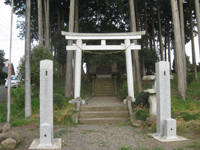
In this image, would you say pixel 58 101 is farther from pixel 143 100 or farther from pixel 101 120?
pixel 143 100

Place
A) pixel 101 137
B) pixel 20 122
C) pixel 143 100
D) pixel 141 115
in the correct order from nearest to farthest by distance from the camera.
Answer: pixel 101 137 → pixel 20 122 → pixel 141 115 → pixel 143 100

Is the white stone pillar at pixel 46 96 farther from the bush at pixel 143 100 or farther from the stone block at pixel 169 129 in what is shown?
the bush at pixel 143 100

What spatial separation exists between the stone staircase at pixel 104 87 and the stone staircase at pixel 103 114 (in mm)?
8024

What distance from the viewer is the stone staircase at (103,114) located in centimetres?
830

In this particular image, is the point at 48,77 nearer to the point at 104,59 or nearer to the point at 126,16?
the point at 104,59

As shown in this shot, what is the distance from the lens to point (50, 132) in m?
5.05

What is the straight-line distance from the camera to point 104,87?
1883 cm

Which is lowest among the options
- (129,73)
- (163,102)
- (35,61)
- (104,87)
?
(163,102)

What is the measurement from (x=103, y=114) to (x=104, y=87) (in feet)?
33.1

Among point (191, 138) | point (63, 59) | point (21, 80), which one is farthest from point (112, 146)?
point (63, 59)

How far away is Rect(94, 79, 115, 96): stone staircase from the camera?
17594mm

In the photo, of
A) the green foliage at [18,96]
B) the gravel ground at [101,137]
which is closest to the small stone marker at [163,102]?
the gravel ground at [101,137]

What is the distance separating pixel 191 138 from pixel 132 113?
124 inches

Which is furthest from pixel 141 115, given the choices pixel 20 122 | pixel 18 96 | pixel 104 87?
pixel 104 87
